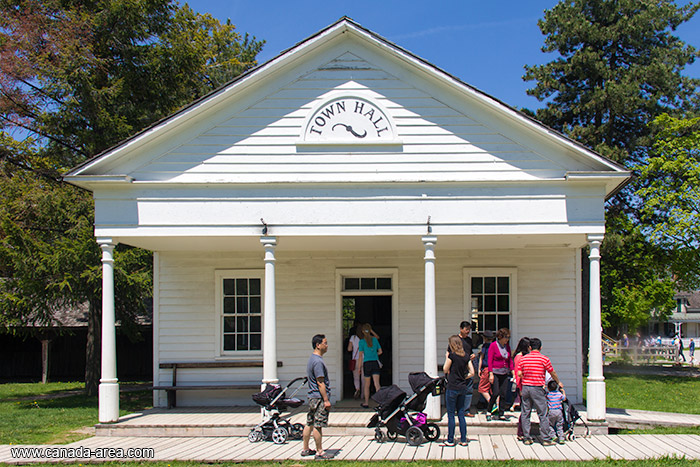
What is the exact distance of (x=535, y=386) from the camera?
410 inches

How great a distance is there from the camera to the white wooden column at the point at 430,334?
37.9ft

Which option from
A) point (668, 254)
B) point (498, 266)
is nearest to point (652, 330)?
point (668, 254)

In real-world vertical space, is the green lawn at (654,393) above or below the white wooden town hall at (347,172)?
below

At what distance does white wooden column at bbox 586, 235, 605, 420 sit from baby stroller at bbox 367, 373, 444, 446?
2830 millimetres

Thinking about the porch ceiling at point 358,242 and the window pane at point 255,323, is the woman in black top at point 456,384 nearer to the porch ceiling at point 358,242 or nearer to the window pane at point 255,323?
the porch ceiling at point 358,242

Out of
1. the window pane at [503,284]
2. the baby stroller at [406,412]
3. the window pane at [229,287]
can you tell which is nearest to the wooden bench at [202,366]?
the window pane at [229,287]

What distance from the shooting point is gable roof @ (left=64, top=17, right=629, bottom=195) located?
11984 mm

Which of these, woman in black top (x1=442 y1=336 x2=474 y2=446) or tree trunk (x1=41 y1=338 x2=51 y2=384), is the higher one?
woman in black top (x1=442 y1=336 x2=474 y2=446)

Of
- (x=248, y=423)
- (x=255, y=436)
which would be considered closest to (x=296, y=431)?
(x=255, y=436)

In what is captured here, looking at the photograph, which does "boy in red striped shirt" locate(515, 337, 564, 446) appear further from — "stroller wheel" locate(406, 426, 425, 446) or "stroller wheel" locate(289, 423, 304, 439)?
"stroller wheel" locate(289, 423, 304, 439)

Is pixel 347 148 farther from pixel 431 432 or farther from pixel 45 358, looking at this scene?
pixel 45 358

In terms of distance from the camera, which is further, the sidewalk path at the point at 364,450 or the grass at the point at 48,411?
the grass at the point at 48,411

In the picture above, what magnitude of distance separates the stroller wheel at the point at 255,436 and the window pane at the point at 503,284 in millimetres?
6342

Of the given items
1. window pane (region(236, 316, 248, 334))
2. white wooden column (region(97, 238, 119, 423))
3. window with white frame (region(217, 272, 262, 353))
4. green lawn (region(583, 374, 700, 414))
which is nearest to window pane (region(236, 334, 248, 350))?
window with white frame (region(217, 272, 262, 353))
